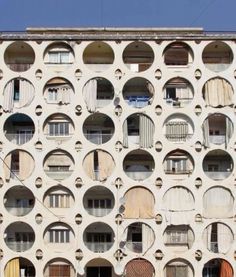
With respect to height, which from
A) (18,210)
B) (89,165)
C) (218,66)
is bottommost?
(18,210)

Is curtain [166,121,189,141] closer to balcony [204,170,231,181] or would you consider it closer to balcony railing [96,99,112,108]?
balcony [204,170,231,181]

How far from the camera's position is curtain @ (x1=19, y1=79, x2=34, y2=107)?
137 ft

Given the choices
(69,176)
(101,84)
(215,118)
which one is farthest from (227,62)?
(69,176)

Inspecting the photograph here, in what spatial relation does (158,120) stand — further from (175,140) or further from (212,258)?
(212,258)

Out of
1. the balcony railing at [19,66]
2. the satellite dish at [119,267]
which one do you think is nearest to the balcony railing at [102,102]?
the balcony railing at [19,66]

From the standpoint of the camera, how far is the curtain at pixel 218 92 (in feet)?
137

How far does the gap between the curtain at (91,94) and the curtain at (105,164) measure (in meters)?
2.66

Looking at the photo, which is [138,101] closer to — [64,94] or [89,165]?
[64,94]

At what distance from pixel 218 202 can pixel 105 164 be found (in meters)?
6.80

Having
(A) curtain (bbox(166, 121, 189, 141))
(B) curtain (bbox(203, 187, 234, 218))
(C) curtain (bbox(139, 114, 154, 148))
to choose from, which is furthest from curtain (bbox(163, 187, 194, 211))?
(A) curtain (bbox(166, 121, 189, 141))

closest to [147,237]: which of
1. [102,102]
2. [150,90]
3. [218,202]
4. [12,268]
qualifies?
[218,202]

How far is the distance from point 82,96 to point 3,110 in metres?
4.63

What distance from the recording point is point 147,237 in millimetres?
40281

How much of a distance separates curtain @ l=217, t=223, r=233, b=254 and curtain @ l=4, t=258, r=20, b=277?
11.3 m
